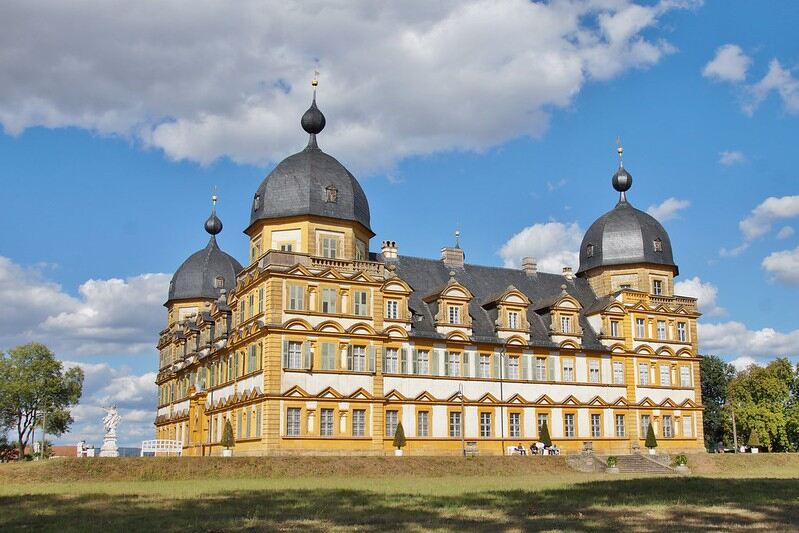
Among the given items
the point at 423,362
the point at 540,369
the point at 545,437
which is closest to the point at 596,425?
the point at 545,437

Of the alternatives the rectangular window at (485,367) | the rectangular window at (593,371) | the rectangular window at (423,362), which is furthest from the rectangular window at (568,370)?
the rectangular window at (423,362)

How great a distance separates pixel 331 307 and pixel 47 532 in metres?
30.2

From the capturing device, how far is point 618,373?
57.2 m

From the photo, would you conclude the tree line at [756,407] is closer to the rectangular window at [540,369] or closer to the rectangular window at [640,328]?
the rectangular window at [640,328]

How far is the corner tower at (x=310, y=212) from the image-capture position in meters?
49.5

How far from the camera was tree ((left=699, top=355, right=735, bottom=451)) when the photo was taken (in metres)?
77.5

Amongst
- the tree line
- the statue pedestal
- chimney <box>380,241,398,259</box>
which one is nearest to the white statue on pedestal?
the statue pedestal

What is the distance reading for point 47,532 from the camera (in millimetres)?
17625

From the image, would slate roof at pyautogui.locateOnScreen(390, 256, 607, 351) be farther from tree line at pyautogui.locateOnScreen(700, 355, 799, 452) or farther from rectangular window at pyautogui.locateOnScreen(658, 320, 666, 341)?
tree line at pyautogui.locateOnScreen(700, 355, 799, 452)

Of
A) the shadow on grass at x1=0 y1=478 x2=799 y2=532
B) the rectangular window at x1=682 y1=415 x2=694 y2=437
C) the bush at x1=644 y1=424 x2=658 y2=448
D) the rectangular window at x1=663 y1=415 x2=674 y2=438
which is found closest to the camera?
the shadow on grass at x1=0 y1=478 x2=799 y2=532

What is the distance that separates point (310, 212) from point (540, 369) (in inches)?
660

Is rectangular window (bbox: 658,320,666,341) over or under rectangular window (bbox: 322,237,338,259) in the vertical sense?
under

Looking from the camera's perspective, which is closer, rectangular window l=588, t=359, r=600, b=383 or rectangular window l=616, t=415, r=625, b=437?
rectangular window l=588, t=359, r=600, b=383

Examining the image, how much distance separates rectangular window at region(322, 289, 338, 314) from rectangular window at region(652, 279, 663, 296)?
77.7 feet
